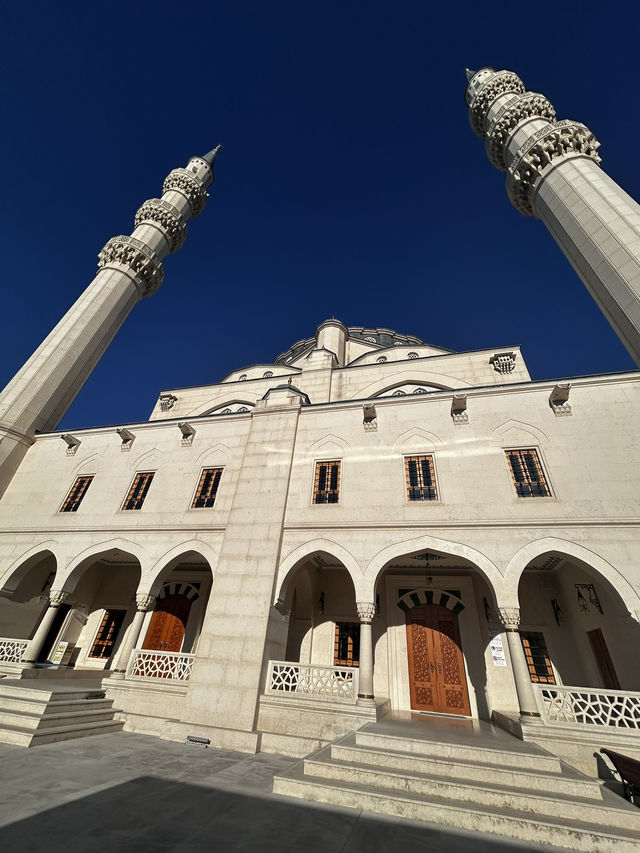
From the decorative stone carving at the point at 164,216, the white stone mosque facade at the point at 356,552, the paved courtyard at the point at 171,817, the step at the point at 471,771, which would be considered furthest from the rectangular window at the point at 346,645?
the decorative stone carving at the point at 164,216

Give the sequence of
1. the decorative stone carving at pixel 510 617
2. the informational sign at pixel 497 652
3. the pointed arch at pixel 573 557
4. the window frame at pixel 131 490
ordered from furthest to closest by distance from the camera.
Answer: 1. the window frame at pixel 131 490
2. the informational sign at pixel 497 652
3. the decorative stone carving at pixel 510 617
4. the pointed arch at pixel 573 557

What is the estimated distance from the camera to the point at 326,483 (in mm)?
9750

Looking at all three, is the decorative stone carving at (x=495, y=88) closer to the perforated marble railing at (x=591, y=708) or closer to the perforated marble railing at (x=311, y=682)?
the perforated marble railing at (x=591, y=708)

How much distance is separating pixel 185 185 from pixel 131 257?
24.4ft

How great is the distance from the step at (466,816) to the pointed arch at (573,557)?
11.7 feet

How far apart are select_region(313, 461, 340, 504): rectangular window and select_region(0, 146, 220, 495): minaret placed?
429 inches

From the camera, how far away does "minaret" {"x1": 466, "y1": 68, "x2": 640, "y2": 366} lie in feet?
34.7

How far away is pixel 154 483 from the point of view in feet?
36.5

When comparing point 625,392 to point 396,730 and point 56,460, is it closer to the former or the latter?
point 396,730

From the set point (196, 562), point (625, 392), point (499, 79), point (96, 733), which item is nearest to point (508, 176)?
point (499, 79)

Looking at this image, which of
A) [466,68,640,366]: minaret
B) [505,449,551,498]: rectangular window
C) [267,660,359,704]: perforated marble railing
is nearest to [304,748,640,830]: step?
[267,660,359,704]: perforated marble railing

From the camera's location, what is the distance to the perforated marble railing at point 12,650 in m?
9.60

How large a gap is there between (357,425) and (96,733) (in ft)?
28.1

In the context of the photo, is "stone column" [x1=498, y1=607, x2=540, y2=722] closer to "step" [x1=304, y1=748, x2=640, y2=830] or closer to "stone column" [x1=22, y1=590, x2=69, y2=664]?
"step" [x1=304, y1=748, x2=640, y2=830]
